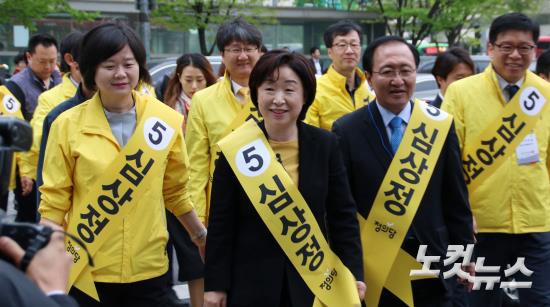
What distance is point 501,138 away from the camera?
14.8 feet

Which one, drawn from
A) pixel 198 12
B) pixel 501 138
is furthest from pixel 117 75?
pixel 198 12

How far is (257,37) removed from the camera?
5074mm

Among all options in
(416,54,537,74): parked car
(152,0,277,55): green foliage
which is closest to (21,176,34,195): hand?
(416,54,537,74): parked car

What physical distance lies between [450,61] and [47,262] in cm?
454

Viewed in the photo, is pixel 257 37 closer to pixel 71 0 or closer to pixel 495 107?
pixel 495 107

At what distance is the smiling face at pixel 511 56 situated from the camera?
451 centimetres

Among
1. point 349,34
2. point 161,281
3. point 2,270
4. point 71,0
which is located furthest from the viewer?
point 71,0

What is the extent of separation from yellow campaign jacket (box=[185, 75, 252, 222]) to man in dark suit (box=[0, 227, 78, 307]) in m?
2.82

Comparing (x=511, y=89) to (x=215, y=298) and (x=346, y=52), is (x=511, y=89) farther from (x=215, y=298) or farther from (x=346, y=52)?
(x=215, y=298)

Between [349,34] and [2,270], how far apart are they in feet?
14.4

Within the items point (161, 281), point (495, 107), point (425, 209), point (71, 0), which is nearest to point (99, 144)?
point (161, 281)

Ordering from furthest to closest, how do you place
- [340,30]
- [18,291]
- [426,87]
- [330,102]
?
[426,87]
[340,30]
[330,102]
[18,291]

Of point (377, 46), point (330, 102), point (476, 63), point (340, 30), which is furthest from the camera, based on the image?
point (476, 63)

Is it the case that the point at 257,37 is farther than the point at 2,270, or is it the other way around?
the point at 257,37
